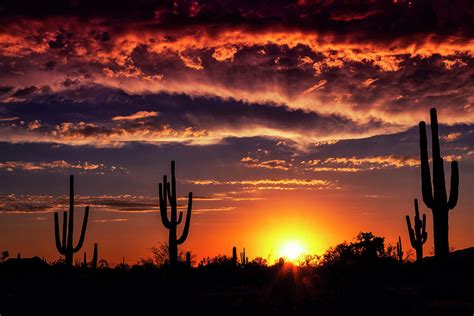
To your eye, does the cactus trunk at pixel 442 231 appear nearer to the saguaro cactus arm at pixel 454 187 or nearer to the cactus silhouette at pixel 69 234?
the saguaro cactus arm at pixel 454 187

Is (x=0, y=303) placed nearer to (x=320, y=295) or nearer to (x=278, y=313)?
(x=278, y=313)

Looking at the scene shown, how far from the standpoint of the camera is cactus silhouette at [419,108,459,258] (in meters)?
19.0

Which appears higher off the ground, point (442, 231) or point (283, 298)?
point (442, 231)

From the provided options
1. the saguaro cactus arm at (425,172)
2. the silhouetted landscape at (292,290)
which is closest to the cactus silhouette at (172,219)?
the silhouetted landscape at (292,290)

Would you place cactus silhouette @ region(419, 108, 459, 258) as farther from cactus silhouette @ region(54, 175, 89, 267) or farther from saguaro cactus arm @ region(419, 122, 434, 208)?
cactus silhouette @ region(54, 175, 89, 267)

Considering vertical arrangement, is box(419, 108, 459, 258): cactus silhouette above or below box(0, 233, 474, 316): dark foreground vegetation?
above

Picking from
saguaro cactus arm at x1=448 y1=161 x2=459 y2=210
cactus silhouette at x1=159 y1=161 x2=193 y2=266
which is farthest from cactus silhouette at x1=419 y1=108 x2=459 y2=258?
cactus silhouette at x1=159 y1=161 x2=193 y2=266

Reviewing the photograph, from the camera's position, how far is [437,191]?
19047 millimetres

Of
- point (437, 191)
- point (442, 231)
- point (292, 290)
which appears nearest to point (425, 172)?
point (437, 191)

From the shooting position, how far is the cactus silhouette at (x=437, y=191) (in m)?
19.0

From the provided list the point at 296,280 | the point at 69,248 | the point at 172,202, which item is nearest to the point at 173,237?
the point at 172,202

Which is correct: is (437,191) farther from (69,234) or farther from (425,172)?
(69,234)

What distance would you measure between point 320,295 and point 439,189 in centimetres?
538

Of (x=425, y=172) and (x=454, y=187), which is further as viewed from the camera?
(x=425, y=172)
